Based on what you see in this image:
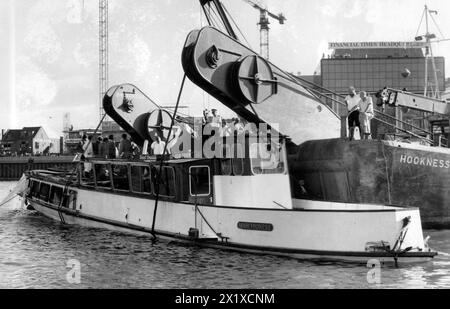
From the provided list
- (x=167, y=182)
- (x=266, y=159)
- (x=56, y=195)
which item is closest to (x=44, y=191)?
(x=56, y=195)

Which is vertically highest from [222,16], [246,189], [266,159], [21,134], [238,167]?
[21,134]

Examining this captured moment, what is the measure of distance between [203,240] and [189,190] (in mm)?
1887

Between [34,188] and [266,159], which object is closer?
[266,159]

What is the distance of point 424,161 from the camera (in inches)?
866

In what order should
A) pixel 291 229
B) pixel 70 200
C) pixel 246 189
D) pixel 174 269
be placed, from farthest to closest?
pixel 70 200
pixel 246 189
pixel 291 229
pixel 174 269

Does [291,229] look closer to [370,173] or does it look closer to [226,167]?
[226,167]

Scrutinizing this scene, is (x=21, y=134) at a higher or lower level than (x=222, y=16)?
higher

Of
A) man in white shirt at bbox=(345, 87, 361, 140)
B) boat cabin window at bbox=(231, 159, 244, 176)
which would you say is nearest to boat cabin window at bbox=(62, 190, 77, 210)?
boat cabin window at bbox=(231, 159, 244, 176)

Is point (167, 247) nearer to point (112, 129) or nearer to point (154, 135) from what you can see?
point (154, 135)

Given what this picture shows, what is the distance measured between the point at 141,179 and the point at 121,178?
1710 mm

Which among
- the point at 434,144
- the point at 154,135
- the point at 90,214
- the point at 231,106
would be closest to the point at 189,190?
the point at 231,106

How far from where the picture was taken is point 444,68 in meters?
113

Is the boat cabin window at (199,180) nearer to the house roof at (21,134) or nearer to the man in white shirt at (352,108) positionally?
the man in white shirt at (352,108)

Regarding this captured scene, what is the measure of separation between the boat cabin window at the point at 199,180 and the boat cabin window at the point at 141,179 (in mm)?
2150
